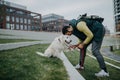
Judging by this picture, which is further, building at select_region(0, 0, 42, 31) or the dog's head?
building at select_region(0, 0, 42, 31)

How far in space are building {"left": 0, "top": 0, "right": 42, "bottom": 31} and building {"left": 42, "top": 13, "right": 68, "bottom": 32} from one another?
20.3 metres

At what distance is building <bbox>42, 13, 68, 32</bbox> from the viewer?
107625 mm

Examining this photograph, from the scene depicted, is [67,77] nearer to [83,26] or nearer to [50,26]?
[83,26]

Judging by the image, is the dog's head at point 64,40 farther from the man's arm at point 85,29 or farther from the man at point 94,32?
the man's arm at point 85,29

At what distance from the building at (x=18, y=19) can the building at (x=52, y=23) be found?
20282 millimetres

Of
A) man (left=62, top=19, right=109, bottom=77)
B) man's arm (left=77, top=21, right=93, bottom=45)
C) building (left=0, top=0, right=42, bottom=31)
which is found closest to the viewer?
man's arm (left=77, top=21, right=93, bottom=45)

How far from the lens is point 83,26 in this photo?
175 inches

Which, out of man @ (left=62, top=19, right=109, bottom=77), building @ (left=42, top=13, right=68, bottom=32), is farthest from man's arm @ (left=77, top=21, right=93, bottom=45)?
building @ (left=42, top=13, right=68, bottom=32)

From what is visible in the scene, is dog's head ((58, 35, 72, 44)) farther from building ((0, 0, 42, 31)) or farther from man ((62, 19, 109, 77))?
building ((0, 0, 42, 31))

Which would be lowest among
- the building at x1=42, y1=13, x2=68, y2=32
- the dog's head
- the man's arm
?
the dog's head

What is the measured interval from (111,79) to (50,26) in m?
105

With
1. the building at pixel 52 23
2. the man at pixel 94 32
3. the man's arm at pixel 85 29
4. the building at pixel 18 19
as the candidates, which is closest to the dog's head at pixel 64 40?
the man at pixel 94 32

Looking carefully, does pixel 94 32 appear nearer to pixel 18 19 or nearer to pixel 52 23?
pixel 18 19

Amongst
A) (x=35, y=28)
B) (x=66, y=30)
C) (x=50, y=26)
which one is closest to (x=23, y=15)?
(x=35, y=28)
